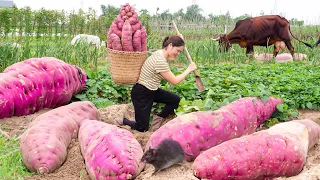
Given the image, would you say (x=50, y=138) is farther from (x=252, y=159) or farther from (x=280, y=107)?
(x=280, y=107)

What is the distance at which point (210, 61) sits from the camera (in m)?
9.87

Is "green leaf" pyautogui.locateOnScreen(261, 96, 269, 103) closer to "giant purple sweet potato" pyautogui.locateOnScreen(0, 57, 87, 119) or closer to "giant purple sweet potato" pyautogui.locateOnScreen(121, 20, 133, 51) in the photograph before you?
"giant purple sweet potato" pyautogui.locateOnScreen(121, 20, 133, 51)

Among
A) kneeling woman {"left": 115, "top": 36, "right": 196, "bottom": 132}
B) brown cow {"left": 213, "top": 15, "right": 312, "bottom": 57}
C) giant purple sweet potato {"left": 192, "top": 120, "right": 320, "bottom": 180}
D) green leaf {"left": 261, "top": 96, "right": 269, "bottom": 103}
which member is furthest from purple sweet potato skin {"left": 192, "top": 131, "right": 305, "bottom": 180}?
brown cow {"left": 213, "top": 15, "right": 312, "bottom": 57}

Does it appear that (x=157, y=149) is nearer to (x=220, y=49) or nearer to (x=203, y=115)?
(x=203, y=115)

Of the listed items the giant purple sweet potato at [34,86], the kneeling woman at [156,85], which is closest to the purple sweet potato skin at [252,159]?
the kneeling woman at [156,85]

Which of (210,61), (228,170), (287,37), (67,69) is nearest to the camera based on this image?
(228,170)

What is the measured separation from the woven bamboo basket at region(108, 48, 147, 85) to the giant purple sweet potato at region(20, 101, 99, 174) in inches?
22.1

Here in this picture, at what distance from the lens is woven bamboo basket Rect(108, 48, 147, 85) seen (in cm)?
429

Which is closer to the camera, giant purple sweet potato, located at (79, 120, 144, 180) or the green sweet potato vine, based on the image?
giant purple sweet potato, located at (79, 120, 144, 180)

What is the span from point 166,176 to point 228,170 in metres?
0.41

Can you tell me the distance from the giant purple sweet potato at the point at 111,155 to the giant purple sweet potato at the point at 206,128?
0.80 feet

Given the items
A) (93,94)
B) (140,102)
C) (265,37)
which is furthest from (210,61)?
(140,102)

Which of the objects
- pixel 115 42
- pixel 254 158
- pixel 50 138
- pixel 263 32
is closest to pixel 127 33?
pixel 115 42

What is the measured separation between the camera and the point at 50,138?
11.0 ft
